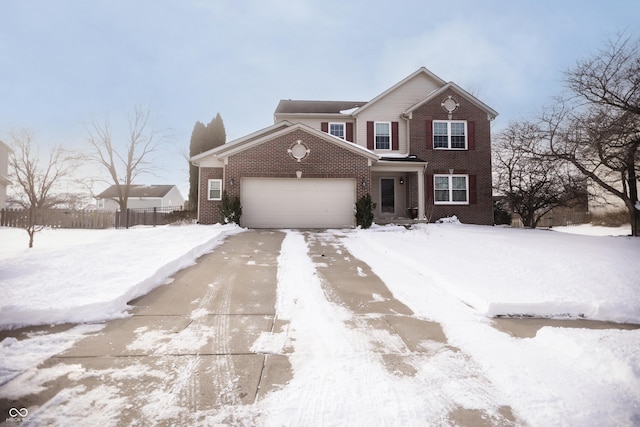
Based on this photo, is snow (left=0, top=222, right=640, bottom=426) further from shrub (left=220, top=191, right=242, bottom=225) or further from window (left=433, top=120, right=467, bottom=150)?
window (left=433, top=120, right=467, bottom=150)

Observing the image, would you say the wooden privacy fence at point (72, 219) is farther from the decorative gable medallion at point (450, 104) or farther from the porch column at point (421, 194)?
the decorative gable medallion at point (450, 104)

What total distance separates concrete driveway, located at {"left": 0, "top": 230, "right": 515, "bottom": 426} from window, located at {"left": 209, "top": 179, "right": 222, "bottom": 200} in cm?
1056

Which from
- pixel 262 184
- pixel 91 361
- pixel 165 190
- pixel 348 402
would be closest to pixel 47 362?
pixel 91 361

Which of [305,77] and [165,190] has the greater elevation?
[305,77]

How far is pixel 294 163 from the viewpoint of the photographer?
41.9 feet

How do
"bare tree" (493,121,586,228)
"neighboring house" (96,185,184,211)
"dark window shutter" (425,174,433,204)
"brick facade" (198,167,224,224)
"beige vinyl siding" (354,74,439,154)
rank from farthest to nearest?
"neighboring house" (96,185,184,211), "beige vinyl siding" (354,74,439,154), "dark window shutter" (425,174,433,204), "brick facade" (198,167,224,224), "bare tree" (493,121,586,228)

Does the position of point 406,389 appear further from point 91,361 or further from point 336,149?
point 336,149

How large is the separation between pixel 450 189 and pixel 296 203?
849cm

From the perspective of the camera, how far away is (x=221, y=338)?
2857 mm

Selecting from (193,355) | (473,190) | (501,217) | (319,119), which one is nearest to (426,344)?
(193,355)

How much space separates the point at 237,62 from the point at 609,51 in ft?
76.3

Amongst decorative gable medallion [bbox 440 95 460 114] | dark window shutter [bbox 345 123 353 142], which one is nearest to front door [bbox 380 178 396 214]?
dark window shutter [bbox 345 123 353 142]

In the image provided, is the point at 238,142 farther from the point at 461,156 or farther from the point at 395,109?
the point at 461,156

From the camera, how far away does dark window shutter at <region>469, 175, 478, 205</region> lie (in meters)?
15.7
